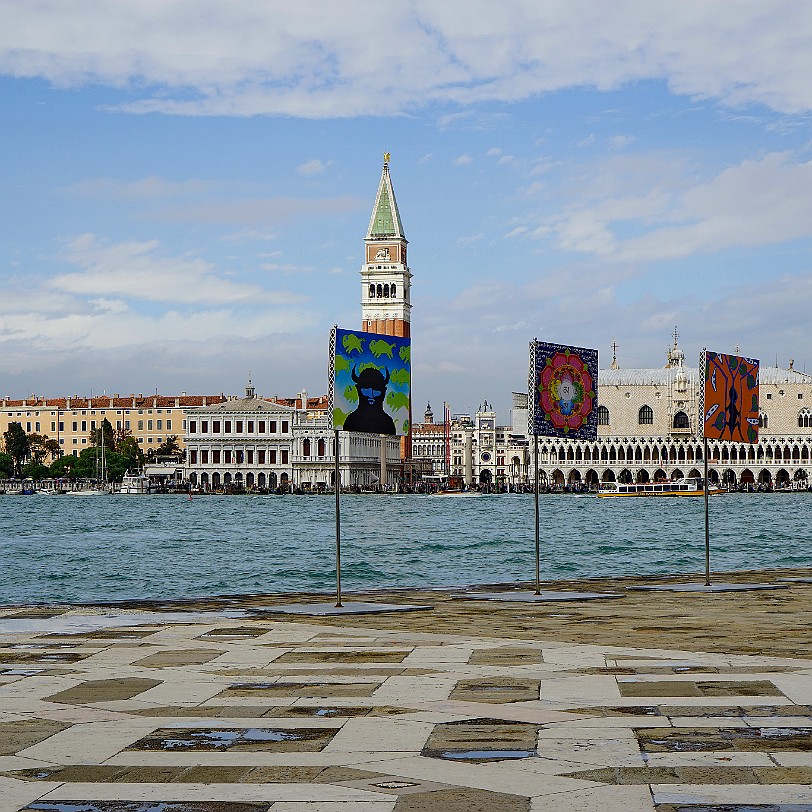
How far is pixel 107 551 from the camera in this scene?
3862cm

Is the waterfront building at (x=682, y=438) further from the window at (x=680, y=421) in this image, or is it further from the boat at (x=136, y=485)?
the boat at (x=136, y=485)

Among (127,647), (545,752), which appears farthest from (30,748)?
(127,647)

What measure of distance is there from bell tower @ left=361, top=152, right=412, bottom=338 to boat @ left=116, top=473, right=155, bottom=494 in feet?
97.5

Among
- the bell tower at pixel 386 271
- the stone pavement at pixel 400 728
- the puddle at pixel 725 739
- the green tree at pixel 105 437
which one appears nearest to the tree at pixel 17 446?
the green tree at pixel 105 437

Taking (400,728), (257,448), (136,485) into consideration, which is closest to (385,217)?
(257,448)

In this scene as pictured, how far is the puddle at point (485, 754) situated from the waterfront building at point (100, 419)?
16520 cm

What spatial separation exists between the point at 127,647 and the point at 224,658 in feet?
3.84

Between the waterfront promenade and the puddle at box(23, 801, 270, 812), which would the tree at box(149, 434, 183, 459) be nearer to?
the waterfront promenade

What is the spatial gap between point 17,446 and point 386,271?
1923 inches

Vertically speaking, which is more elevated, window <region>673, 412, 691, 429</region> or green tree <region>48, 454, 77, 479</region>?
window <region>673, 412, 691, 429</region>

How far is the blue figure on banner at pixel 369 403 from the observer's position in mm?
14477

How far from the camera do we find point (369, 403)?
575 inches

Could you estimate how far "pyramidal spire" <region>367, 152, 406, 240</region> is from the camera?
15212 centimetres

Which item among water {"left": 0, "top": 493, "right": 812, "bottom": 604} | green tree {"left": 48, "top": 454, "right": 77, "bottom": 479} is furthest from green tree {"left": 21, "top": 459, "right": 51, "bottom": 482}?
water {"left": 0, "top": 493, "right": 812, "bottom": 604}
